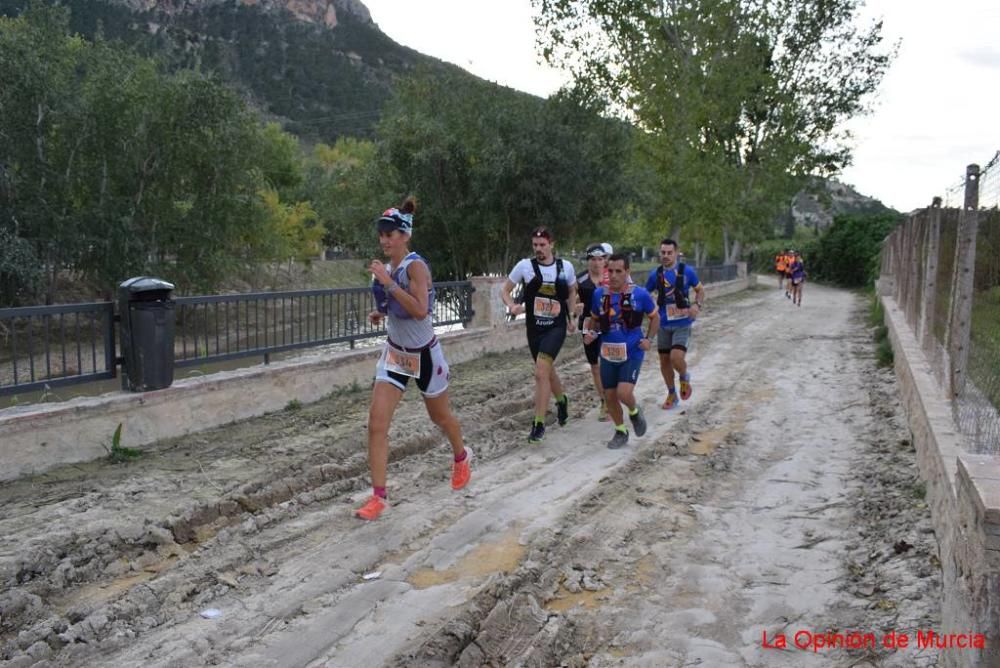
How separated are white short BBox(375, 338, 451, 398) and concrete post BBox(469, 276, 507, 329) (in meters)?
7.96

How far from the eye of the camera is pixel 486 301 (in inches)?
538

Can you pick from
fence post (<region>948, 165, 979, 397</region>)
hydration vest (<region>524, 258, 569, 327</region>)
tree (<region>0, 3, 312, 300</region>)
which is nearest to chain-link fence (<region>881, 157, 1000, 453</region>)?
fence post (<region>948, 165, 979, 397</region>)

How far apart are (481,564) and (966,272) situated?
347cm

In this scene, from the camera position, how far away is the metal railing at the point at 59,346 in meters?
6.76

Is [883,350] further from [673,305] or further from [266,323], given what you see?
[266,323]

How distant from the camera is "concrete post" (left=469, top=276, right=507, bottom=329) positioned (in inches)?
536

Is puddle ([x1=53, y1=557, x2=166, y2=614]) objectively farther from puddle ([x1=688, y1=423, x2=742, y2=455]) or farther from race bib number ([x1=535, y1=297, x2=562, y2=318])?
puddle ([x1=688, y1=423, x2=742, y2=455])

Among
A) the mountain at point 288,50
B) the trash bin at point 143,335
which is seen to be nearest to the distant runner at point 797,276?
the trash bin at point 143,335

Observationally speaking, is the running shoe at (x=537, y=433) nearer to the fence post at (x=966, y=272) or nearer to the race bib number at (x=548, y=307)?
the race bib number at (x=548, y=307)

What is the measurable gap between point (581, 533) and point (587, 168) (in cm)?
1504

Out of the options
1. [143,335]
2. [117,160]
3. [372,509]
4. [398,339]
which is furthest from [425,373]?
[117,160]

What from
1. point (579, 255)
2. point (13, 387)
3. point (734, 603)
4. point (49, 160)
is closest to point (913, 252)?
point (734, 603)

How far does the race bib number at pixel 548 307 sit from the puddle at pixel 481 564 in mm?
3010

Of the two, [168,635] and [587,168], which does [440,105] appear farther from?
[168,635]
